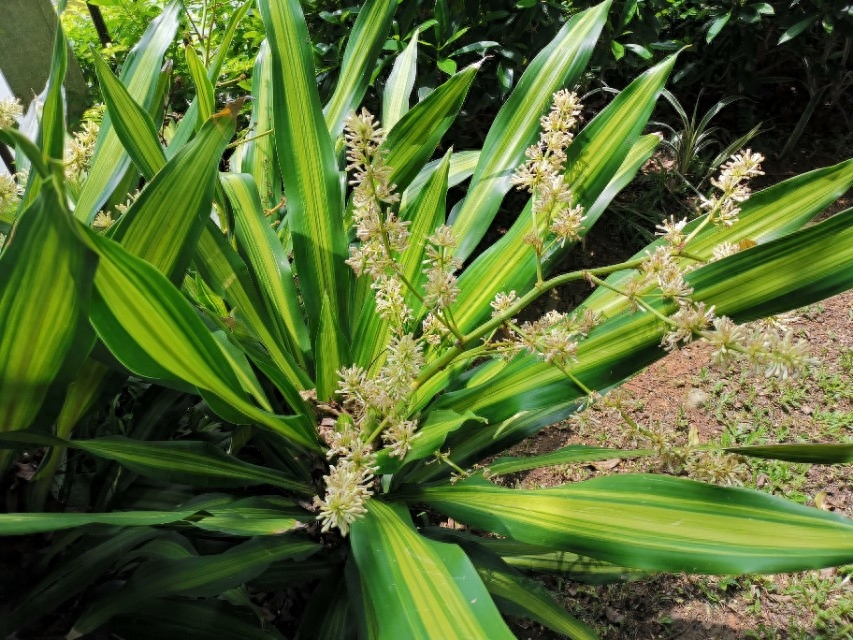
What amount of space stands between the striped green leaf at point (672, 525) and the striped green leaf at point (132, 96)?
86 centimetres

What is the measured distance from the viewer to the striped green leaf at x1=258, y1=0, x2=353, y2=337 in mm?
1353

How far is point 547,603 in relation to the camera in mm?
1358

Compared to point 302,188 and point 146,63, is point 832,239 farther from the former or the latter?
point 146,63

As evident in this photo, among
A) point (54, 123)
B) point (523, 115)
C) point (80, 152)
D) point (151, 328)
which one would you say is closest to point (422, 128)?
point (523, 115)

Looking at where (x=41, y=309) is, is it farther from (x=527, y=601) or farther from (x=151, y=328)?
(x=527, y=601)

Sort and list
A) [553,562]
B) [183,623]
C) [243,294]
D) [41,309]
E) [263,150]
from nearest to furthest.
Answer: [41,309] < [183,623] < [243,294] < [553,562] < [263,150]

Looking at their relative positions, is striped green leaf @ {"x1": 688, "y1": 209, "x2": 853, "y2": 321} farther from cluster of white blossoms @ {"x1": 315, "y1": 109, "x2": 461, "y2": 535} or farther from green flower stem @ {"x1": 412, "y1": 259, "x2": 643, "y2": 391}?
cluster of white blossoms @ {"x1": 315, "y1": 109, "x2": 461, "y2": 535}

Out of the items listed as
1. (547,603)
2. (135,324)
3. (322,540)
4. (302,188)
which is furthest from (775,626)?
(135,324)

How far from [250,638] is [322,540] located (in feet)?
0.70

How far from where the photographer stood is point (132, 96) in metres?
1.35

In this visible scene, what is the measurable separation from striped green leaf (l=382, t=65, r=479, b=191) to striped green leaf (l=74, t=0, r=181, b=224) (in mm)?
499

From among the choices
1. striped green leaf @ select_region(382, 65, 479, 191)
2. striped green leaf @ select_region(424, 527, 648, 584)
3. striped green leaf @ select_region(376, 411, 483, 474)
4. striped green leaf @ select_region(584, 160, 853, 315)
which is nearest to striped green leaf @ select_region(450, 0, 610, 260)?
striped green leaf @ select_region(382, 65, 479, 191)

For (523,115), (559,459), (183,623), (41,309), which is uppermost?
(523,115)

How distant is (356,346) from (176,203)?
0.52 metres
